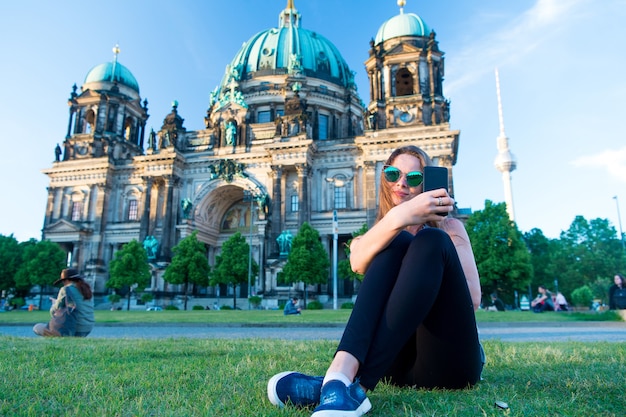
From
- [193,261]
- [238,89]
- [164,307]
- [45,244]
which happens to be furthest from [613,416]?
[238,89]

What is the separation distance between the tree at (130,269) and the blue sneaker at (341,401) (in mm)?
34733

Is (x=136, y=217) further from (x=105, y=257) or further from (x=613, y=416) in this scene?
(x=613, y=416)

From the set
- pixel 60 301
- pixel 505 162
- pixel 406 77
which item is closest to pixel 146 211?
pixel 406 77

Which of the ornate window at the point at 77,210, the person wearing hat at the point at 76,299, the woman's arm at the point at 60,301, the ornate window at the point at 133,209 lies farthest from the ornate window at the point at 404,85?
the woman's arm at the point at 60,301

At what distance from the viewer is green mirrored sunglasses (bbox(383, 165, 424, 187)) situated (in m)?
2.88

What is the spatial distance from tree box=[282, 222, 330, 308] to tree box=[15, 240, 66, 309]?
20084 millimetres

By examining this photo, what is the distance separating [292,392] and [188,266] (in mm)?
33923

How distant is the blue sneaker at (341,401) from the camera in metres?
2.16

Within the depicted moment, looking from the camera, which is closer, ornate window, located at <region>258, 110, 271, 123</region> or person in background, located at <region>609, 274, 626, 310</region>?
person in background, located at <region>609, 274, 626, 310</region>

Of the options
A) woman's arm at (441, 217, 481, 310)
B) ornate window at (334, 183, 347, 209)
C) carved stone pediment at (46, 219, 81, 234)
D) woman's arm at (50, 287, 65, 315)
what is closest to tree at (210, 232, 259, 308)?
ornate window at (334, 183, 347, 209)

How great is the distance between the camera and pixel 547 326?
1338 centimetres

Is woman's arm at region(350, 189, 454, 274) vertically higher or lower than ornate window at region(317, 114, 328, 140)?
lower

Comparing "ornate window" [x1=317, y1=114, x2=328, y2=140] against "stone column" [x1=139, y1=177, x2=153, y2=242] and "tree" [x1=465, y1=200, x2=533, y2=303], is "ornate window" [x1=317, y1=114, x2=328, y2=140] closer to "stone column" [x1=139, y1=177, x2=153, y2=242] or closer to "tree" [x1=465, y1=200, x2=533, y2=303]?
"stone column" [x1=139, y1=177, x2=153, y2=242]

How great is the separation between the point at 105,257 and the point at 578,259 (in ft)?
159
